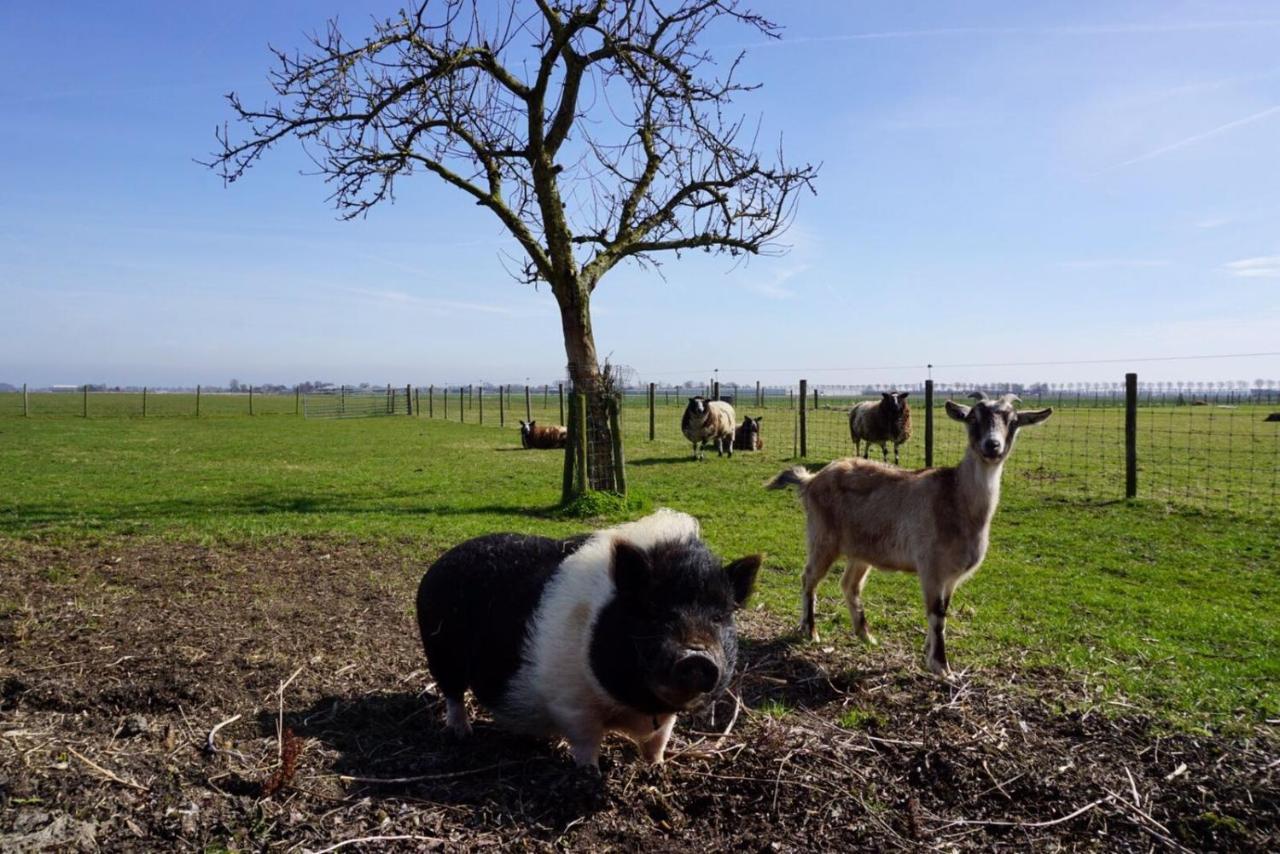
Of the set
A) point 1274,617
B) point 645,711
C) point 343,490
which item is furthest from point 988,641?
point 343,490

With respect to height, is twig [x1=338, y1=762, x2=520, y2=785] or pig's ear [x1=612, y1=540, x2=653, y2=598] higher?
pig's ear [x1=612, y1=540, x2=653, y2=598]

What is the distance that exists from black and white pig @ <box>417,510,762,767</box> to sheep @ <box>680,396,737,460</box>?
19.6 meters

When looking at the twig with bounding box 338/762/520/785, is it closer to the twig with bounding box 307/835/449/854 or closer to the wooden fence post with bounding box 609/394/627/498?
the twig with bounding box 307/835/449/854

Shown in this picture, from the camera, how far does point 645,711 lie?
3.79 meters

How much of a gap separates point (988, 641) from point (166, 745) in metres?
6.37

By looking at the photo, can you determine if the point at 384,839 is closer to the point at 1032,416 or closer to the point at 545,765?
the point at 545,765

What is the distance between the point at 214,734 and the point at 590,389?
10.9m

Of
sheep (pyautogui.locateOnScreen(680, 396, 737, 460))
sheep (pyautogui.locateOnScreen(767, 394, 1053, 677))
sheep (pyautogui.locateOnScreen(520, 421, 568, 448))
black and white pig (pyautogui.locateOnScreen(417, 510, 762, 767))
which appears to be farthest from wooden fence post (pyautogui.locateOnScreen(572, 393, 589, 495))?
sheep (pyautogui.locateOnScreen(520, 421, 568, 448))

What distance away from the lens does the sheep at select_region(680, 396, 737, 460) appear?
24.5m

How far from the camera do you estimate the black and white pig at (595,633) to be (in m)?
3.68

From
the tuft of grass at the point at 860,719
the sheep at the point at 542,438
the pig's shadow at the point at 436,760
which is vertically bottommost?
the tuft of grass at the point at 860,719

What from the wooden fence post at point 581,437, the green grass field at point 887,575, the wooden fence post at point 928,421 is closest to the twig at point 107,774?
the green grass field at point 887,575

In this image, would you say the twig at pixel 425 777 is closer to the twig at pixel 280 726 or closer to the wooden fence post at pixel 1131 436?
the twig at pixel 280 726

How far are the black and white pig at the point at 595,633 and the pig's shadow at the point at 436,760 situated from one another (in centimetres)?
18
